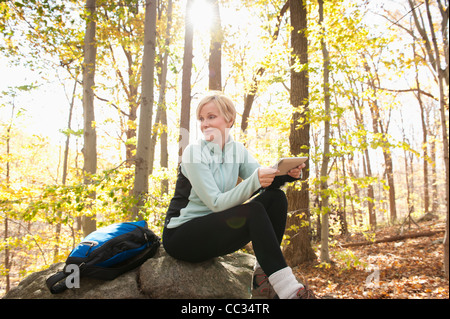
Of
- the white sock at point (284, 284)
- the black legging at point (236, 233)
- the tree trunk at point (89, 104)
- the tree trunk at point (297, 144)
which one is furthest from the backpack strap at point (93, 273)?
the tree trunk at point (297, 144)

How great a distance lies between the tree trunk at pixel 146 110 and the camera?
394 centimetres

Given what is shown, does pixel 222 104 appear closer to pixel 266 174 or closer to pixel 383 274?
pixel 266 174

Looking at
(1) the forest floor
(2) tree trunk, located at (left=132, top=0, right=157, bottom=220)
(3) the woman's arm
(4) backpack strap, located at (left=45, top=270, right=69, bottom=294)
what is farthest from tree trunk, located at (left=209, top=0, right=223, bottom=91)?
(4) backpack strap, located at (left=45, top=270, right=69, bottom=294)

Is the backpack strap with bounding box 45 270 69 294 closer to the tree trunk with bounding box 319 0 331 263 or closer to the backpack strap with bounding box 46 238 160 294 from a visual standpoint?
the backpack strap with bounding box 46 238 160 294

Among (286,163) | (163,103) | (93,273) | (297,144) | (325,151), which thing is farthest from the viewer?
(163,103)

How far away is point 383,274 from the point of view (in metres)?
4.48

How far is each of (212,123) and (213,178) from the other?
49cm

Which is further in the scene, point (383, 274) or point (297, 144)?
point (297, 144)

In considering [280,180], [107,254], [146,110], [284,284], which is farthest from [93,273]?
[146,110]

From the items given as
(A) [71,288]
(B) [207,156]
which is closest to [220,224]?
(B) [207,156]

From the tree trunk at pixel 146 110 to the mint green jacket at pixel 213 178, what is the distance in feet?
7.23

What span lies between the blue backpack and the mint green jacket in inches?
14.2

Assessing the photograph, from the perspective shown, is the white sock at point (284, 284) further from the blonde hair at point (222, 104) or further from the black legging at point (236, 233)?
the blonde hair at point (222, 104)

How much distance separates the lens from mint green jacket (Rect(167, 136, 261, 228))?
65.0 inches
